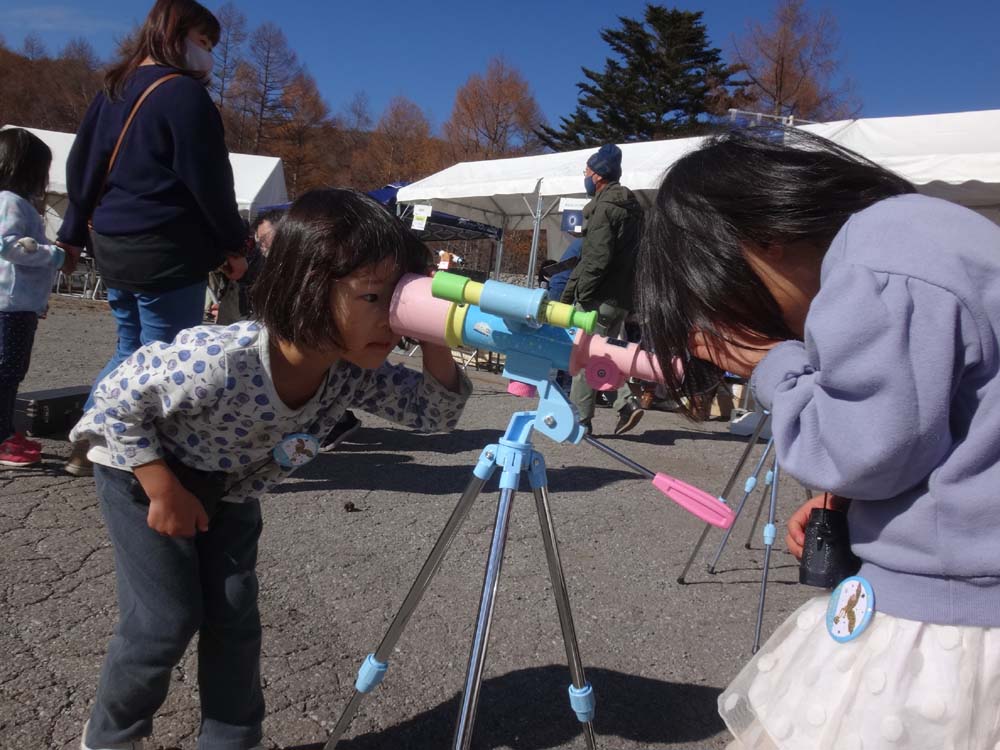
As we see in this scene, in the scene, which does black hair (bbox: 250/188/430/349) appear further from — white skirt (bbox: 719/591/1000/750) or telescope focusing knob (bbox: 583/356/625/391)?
white skirt (bbox: 719/591/1000/750)

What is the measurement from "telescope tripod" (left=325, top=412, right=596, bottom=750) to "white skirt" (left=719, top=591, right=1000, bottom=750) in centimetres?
51

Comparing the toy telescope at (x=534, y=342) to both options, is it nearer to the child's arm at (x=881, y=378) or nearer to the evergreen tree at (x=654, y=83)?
the child's arm at (x=881, y=378)

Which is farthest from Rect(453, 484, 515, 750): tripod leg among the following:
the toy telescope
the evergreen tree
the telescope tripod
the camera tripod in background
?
the evergreen tree

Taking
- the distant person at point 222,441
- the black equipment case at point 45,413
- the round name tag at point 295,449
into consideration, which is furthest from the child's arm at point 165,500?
the black equipment case at point 45,413

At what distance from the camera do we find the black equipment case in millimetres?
4023

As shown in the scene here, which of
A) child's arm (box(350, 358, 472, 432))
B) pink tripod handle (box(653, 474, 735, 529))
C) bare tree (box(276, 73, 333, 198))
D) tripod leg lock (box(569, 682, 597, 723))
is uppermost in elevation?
bare tree (box(276, 73, 333, 198))

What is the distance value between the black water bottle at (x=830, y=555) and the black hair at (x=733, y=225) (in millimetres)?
307

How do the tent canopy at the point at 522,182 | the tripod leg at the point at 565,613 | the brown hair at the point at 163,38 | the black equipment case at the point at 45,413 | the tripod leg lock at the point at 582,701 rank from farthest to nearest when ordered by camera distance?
the tent canopy at the point at 522,182 < the black equipment case at the point at 45,413 < the brown hair at the point at 163,38 < the tripod leg lock at the point at 582,701 < the tripod leg at the point at 565,613

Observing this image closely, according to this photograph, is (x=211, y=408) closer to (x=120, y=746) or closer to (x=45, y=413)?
(x=120, y=746)

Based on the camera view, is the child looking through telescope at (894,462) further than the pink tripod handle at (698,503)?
No

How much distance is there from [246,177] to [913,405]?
57.4 ft

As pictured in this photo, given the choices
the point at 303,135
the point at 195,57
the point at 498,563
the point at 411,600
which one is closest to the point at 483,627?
the point at 498,563

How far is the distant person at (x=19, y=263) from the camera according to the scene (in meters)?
3.37

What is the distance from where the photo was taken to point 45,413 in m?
4.05
